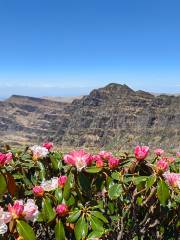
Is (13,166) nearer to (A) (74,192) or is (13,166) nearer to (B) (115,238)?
(A) (74,192)

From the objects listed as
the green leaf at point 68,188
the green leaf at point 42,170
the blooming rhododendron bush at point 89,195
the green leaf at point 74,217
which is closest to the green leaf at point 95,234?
the blooming rhododendron bush at point 89,195

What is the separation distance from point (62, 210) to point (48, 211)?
162 millimetres

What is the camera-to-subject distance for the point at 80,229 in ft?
11.7

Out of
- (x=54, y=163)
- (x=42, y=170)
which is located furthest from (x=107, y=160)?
(x=42, y=170)

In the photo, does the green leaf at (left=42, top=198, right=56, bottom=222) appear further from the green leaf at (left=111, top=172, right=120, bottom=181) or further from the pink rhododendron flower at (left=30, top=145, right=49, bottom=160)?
the pink rhododendron flower at (left=30, top=145, right=49, bottom=160)

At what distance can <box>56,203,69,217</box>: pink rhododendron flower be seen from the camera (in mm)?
3805

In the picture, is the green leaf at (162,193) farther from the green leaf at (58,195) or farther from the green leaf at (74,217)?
the green leaf at (58,195)

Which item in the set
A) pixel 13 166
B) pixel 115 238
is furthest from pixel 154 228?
pixel 13 166

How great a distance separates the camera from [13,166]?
4.51 metres

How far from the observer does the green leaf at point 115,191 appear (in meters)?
4.05

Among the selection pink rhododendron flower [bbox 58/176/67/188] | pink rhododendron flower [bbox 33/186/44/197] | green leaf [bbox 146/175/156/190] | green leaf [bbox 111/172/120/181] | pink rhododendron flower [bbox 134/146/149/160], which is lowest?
pink rhododendron flower [bbox 33/186/44/197]

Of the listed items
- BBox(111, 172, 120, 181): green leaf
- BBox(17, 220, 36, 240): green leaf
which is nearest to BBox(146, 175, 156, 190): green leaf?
BBox(111, 172, 120, 181): green leaf

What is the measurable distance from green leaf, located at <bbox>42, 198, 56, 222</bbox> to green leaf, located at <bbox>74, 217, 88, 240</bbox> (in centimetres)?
24

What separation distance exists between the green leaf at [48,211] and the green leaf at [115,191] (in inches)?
24.4
